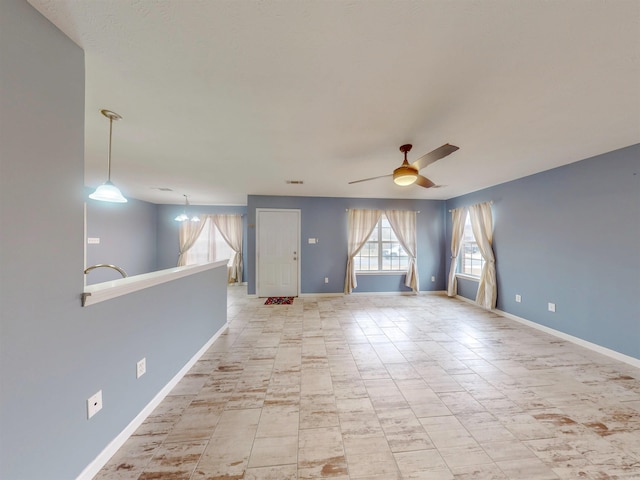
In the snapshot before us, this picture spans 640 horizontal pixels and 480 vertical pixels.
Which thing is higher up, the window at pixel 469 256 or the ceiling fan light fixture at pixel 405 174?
the ceiling fan light fixture at pixel 405 174

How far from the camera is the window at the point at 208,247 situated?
6895 millimetres

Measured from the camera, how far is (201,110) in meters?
1.93

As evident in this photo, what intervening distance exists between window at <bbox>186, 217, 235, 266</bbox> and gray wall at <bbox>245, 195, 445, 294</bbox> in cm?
192

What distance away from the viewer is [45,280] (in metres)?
1.11

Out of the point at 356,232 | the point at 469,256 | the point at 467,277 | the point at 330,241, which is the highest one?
the point at 356,232

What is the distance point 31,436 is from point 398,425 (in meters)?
2.03

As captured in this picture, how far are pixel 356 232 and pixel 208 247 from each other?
435 cm

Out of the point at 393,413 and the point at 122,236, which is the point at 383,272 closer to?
the point at 393,413

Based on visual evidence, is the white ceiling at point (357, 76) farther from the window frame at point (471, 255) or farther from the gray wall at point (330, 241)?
the gray wall at point (330, 241)

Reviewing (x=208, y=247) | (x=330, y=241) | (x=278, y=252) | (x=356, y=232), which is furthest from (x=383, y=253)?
(x=208, y=247)

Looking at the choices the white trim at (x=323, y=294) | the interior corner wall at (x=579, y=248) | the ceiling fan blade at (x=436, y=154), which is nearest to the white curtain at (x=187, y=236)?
the white trim at (x=323, y=294)

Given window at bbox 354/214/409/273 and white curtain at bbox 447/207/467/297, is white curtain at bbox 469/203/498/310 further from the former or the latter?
window at bbox 354/214/409/273

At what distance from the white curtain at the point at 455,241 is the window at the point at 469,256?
0.09 metres

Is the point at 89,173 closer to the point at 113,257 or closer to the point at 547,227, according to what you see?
the point at 113,257
